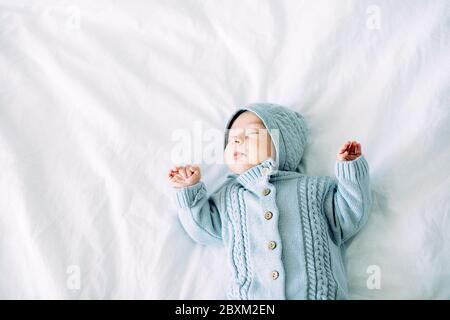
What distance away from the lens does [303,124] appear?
141cm

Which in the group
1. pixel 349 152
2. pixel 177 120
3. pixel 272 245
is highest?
pixel 177 120

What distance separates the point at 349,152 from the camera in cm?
124

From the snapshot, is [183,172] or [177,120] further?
[177,120]

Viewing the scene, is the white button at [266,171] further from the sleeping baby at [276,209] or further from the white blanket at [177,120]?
the white blanket at [177,120]

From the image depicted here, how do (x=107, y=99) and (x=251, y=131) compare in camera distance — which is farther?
(x=107, y=99)

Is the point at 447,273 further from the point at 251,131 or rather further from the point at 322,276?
the point at 251,131

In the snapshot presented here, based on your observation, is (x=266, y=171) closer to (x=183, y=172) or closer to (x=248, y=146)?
(x=248, y=146)

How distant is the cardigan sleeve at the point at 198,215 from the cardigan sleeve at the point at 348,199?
11.8 inches

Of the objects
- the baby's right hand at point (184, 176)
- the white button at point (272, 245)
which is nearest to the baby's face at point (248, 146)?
the baby's right hand at point (184, 176)

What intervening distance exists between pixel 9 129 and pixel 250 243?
2.56 feet

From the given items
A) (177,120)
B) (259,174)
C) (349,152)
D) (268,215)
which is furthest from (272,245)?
(177,120)

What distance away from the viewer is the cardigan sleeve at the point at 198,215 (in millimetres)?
1288

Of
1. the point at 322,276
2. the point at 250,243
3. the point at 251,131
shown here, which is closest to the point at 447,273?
the point at 322,276

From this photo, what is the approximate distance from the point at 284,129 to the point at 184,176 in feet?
0.98
